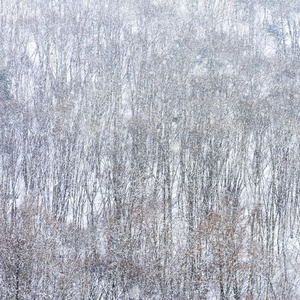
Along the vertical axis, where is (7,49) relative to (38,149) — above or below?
above

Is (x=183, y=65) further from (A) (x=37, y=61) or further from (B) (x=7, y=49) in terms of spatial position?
(B) (x=7, y=49)

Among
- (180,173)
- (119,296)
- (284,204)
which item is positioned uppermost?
(180,173)

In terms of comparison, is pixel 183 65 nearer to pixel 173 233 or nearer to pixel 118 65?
pixel 118 65

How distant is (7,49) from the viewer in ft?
106

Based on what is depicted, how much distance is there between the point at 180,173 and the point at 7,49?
18.2 meters

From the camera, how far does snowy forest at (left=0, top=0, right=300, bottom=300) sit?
21.9m

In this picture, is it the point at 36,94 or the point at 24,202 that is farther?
the point at 36,94

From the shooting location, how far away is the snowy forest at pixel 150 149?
21891 mm

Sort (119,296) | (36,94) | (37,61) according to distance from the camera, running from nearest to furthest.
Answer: (119,296) < (36,94) < (37,61)

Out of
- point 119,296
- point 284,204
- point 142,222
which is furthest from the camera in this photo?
point 284,204

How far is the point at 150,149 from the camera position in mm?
28547

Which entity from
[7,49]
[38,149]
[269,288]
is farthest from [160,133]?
[7,49]

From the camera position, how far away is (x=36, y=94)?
3047cm

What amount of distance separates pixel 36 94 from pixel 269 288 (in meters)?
21.9
